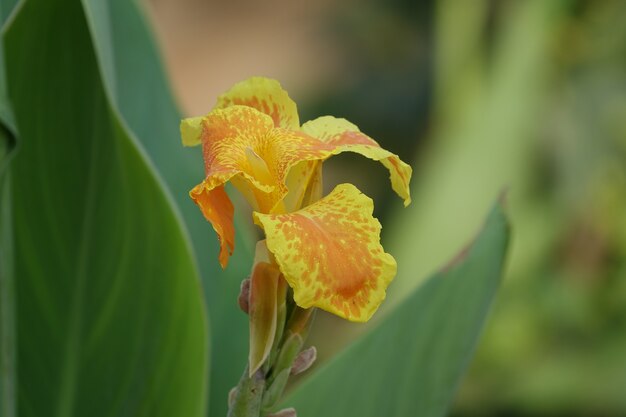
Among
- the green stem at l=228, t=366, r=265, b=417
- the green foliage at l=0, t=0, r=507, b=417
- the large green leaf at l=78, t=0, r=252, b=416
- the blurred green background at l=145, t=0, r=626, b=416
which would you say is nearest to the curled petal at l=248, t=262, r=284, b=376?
the green stem at l=228, t=366, r=265, b=417

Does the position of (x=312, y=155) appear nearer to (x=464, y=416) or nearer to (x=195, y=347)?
(x=195, y=347)

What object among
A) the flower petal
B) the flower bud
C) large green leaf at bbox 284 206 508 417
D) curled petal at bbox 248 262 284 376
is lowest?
large green leaf at bbox 284 206 508 417

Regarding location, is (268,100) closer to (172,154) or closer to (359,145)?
(359,145)

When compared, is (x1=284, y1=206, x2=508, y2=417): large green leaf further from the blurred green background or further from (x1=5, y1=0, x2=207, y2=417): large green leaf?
the blurred green background

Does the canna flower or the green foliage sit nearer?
the canna flower

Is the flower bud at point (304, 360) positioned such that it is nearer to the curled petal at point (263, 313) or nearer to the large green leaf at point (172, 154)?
the curled petal at point (263, 313)

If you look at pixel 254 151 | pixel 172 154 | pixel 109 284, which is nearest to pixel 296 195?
pixel 254 151
